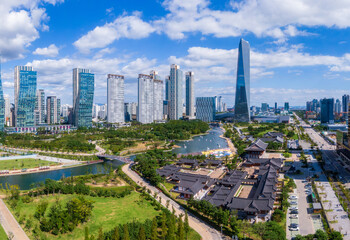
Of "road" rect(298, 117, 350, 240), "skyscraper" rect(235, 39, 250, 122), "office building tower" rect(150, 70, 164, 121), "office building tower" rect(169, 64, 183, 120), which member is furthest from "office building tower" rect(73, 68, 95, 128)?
"road" rect(298, 117, 350, 240)

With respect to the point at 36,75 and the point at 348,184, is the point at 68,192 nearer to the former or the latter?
the point at 348,184

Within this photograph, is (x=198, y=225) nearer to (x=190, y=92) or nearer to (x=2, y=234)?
(x=2, y=234)

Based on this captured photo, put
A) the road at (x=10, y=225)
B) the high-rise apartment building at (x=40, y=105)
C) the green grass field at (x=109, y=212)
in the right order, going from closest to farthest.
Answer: the road at (x=10, y=225) → the green grass field at (x=109, y=212) → the high-rise apartment building at (x=40, y=105)

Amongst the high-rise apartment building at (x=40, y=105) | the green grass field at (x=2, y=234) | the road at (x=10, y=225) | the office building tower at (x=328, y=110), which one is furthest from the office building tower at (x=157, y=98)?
the green grass field at (x=2, y=234)

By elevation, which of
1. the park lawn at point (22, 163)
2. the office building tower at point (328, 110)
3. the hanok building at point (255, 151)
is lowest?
the park lawn at point (22, 163)

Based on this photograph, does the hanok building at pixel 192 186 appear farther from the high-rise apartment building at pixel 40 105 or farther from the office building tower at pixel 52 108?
the office building tower at pixel 52 108

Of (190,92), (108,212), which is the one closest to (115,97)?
(190,92)

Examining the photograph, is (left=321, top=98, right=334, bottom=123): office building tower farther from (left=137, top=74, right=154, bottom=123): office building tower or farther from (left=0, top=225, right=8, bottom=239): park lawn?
(left=0, top=225, right=8, bottom=239): park lawn
